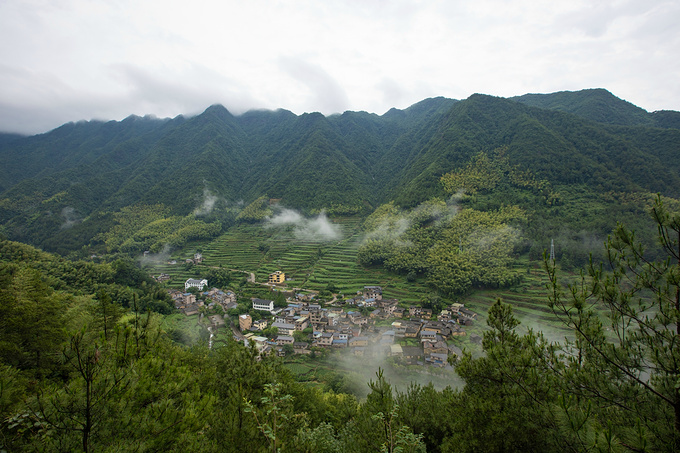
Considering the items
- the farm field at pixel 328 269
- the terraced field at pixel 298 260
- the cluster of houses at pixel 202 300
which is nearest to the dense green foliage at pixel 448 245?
the farm field at pixel 328 269

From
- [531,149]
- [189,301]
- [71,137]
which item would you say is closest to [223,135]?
[71,137]

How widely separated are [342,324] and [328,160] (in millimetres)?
54604

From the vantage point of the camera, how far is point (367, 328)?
2553cm

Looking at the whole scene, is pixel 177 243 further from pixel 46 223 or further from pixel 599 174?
pixel 599 174

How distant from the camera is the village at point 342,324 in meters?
21.7

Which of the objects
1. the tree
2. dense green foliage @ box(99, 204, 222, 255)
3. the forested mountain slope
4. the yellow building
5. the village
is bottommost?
the village

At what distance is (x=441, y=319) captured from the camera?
1003 inches

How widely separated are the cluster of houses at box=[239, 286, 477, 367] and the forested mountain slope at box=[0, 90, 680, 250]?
24.5 m

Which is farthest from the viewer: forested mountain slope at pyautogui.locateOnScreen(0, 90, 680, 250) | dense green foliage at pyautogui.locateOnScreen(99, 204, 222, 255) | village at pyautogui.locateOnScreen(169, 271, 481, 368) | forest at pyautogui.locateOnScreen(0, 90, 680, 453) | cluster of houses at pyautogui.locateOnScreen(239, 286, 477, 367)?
dense green foliage at pyautogui.locateOnScreen(99, 204, 222, 255)

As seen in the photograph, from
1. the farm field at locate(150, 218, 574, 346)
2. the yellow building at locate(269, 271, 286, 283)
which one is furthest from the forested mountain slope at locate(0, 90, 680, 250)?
the yellow building at locate(269, 271, 286, 283)

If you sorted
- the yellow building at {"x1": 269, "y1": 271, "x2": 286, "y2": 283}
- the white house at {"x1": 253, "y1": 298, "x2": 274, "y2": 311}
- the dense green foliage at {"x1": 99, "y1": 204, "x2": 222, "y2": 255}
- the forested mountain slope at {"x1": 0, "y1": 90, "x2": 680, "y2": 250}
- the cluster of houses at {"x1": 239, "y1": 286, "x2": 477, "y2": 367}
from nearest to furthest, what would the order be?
the cluster of houses at {"x1": 239, "y1": 286, "x2": 477, "y2": 367} → the white house at {"x1": 253, "y1": 298, "x2": 274, "y2": 311} → the yellow building at {"x1": 269, "y1": 271, "x2": 286, "y2": 283} → the forested mountain slope at {"x1": 0, "y1": 90, "x2": 680, "y2": 250} → the dense green foliage at {"x1": 99, "y1": 204, "x2": 222, "y2": 255}

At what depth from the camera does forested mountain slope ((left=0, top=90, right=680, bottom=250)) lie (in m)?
46.1

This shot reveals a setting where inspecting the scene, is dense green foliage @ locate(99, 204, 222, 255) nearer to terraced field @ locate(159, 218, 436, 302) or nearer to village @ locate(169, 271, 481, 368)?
terraced field @ locate(159, 218, 436, 302)

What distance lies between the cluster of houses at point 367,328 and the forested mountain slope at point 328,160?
24475mm
